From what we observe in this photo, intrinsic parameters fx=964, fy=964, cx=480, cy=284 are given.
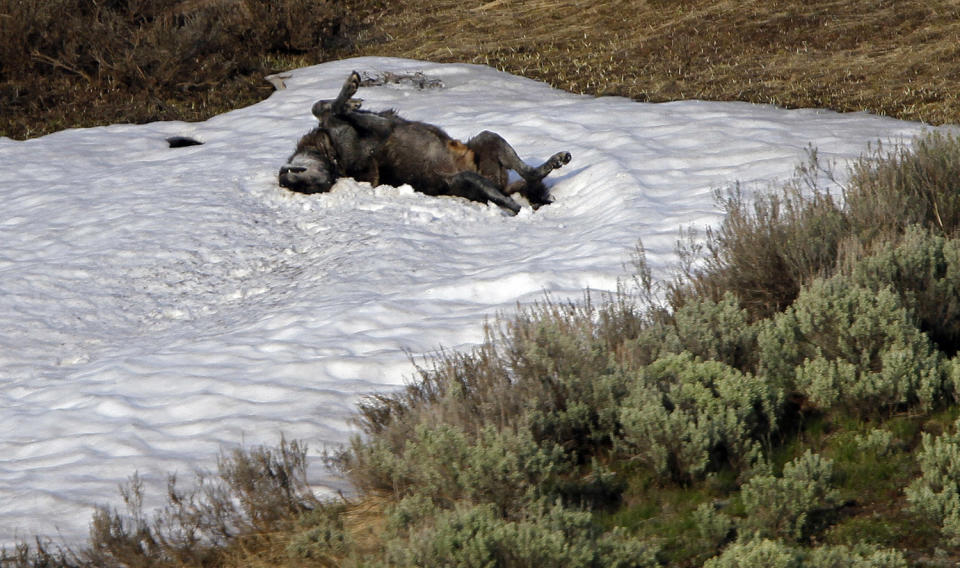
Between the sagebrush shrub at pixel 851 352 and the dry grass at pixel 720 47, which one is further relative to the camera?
the dry grass at pixel 720 47

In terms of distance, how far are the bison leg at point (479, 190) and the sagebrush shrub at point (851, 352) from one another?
4.64 metres

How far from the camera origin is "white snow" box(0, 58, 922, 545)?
507 cm

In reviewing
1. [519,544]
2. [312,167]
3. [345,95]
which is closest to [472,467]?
[519,544]

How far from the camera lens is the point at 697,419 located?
3.68 meters

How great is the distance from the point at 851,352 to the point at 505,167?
17.5 feet

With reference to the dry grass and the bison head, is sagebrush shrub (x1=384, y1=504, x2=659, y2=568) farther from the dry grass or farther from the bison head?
the dry grass

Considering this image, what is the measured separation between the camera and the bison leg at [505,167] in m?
8.66

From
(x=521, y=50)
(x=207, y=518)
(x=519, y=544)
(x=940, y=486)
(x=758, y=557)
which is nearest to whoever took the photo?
(x=758, y=557)

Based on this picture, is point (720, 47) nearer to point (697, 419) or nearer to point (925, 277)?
point (925, 277)

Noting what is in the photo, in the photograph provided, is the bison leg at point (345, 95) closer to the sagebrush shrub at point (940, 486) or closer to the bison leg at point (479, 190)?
the bison leg at point (479, 190)

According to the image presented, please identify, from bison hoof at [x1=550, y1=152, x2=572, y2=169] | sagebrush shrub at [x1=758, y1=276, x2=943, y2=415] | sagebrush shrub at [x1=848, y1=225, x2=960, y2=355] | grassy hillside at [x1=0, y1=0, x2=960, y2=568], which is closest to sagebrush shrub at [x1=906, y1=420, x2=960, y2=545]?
grassy hillside at [x1=0, y1=0, x2=960, y2=568]

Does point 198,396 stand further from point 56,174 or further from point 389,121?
point 56,174

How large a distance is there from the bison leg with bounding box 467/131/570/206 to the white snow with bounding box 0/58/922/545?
0.86 ft

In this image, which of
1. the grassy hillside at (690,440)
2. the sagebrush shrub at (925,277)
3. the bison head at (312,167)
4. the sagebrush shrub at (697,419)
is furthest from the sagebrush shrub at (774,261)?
the bison head at (312,167)
